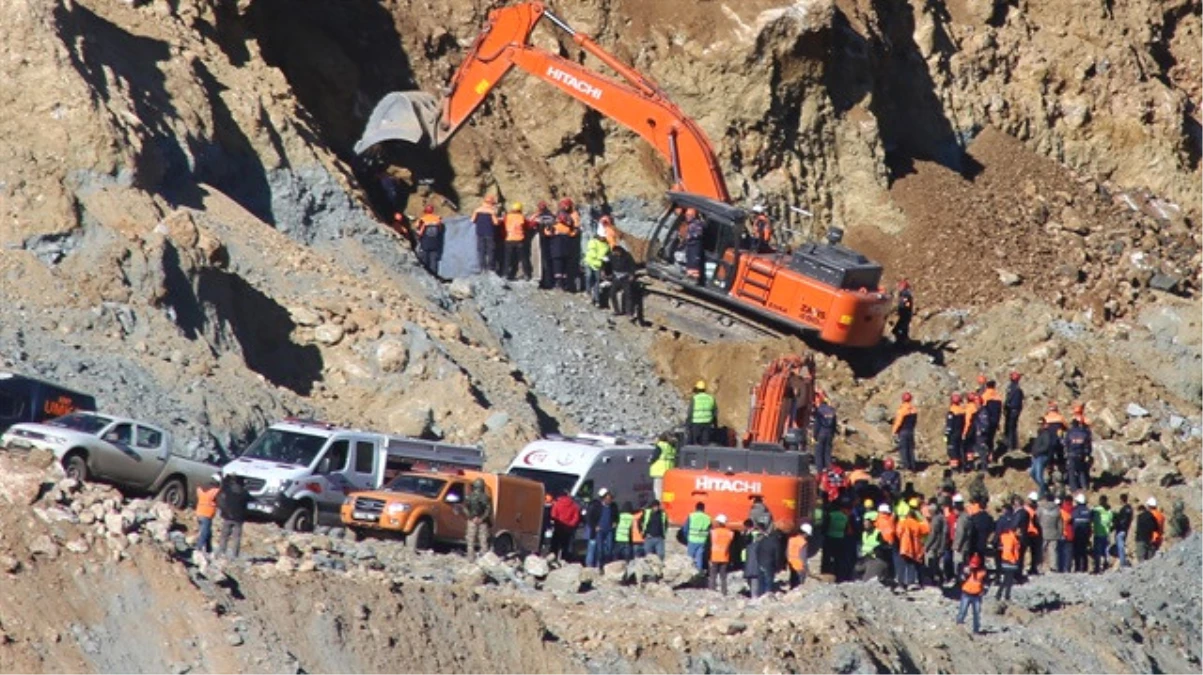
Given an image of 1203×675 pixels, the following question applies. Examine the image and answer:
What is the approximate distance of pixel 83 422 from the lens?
29.2m

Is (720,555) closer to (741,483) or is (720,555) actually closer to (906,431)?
(741,483)

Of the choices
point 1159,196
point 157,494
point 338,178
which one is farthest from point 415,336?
point 1159,196

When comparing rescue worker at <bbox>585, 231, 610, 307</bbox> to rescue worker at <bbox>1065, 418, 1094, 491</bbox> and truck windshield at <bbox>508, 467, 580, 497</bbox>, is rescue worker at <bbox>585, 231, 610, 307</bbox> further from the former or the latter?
truck windshield at <bbox>508, 467, 580, 497</bbox>

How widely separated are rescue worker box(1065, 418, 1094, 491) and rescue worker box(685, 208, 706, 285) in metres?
6.84

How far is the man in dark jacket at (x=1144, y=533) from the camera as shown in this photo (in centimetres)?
3584

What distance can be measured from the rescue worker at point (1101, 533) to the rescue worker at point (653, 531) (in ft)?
21.0

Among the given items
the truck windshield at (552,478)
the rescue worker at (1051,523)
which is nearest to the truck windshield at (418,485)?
the truck windshield at (552,478)

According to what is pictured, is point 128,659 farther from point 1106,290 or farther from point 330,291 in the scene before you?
point 1106,290

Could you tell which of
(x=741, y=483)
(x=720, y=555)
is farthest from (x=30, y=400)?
(x=741, y=483)

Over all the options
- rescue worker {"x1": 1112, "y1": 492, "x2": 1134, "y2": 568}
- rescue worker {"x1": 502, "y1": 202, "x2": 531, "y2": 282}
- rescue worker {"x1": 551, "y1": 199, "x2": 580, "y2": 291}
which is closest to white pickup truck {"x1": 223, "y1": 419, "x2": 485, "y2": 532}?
rescue worker {"x1": 1112, "y1": 492, "x2": 1134, "y2": 568}

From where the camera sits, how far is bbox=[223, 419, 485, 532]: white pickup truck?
2995 cm

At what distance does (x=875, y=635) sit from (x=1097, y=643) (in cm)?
476

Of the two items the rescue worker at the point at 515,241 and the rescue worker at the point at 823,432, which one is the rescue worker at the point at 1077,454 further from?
the rescue worker at the point at 515,241

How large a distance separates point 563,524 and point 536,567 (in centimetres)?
282
